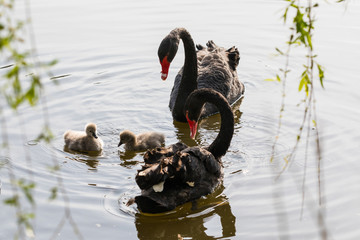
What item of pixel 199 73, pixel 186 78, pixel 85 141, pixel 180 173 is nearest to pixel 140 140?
pixel 85 141

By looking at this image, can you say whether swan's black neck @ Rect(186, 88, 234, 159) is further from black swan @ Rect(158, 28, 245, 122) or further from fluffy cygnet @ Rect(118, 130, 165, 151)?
black swan @ Rect(158, 28, 245, 122)

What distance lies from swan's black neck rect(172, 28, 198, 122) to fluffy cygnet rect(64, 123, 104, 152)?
113 cm

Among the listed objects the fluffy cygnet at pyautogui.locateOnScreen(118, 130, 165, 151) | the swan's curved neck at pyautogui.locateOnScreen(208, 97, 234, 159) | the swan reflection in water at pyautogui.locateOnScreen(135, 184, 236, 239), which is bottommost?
the swan reflection in water at pyautogui.locateOnScreen(135, 184, 236, 239)

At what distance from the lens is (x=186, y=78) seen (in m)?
6.79

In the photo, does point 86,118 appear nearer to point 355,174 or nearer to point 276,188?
point 276,188

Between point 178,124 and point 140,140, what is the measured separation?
84cm

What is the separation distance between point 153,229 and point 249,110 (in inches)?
112

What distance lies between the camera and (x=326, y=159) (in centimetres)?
528

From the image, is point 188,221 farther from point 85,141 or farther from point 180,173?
point 85,141

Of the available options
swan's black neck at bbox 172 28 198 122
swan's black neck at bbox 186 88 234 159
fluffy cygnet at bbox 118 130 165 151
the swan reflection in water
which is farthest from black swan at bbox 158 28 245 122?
the swan reflection in water

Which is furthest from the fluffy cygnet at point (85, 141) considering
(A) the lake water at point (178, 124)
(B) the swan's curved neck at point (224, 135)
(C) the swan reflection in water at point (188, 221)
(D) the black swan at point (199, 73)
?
(C) the swan reflection in water at point (188, 221)

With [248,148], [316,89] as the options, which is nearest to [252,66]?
[316,89]

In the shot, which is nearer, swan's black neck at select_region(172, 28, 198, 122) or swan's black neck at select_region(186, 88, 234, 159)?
swan's black neck at select_region(186, 88, 234, 159)

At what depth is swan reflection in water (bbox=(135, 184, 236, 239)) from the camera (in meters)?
4.29
